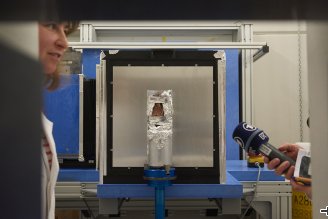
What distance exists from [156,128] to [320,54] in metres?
0.90

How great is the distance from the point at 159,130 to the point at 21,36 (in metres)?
0.91

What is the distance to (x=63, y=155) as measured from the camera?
5.10 feet

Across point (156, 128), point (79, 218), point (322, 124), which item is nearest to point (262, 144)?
point (156, 128)

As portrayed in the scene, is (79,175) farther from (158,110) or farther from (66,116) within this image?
(158,110)

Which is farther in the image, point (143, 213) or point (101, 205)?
point (143, 213)

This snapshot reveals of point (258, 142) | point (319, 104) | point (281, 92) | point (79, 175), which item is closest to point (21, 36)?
point (319, 104)

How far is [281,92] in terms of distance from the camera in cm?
255

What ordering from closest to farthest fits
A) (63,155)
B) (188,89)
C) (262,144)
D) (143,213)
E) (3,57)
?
1. (3,57)
2. (262,144)
3. (188,89)
4. (63,155)
5. (143,213)

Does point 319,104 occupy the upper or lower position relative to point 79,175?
upper

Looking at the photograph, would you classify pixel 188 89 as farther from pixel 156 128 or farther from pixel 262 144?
pixel 262 144

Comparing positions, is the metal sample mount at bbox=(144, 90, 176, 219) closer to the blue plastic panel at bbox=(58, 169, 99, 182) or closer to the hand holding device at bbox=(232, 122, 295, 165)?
the hand holding device at bbox=(232, 122, 295, 165)

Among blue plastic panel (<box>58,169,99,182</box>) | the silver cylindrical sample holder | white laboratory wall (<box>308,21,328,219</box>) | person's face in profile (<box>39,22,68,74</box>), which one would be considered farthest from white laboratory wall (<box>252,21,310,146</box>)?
white laboratory wall (<box>308,21,328,219</box>)

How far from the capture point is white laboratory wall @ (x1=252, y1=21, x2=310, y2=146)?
8.34 feet

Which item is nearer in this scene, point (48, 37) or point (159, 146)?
point (48, 37)
